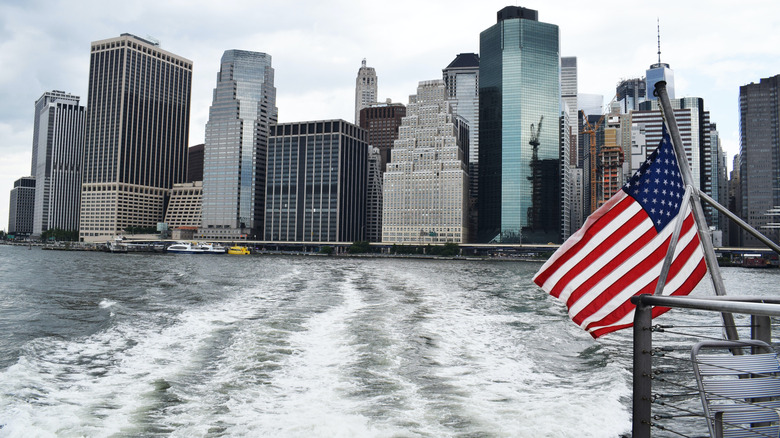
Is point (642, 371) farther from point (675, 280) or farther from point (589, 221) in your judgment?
point (589, 221)

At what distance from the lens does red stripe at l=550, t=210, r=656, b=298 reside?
7082mm

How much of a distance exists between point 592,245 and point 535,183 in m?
198

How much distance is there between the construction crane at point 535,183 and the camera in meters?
196

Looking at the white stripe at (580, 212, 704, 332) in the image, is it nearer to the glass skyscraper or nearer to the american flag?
the american flag

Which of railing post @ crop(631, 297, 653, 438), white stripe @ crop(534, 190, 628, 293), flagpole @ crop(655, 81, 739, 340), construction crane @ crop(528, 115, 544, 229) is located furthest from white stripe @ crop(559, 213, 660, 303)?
construction crane @ crop(528, 115, 544, 229)

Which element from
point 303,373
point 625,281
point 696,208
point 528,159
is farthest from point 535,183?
point 696,208

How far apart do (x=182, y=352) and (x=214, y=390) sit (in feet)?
14.0

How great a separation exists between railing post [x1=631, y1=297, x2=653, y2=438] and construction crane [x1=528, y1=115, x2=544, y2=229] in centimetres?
19690

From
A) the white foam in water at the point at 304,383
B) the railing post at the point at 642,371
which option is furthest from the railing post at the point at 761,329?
the white foam in water at the point at 304,383

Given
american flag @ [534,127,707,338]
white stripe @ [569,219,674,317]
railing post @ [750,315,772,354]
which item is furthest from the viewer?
white stripe @ [569,219,674,317]

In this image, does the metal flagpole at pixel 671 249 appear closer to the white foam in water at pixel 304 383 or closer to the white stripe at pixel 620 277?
the white stripe at pixel 620 277

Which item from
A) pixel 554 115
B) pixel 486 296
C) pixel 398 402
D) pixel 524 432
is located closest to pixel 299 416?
pixel 398 402

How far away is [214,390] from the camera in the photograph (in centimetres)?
1096

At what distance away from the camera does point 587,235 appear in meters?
7.34
